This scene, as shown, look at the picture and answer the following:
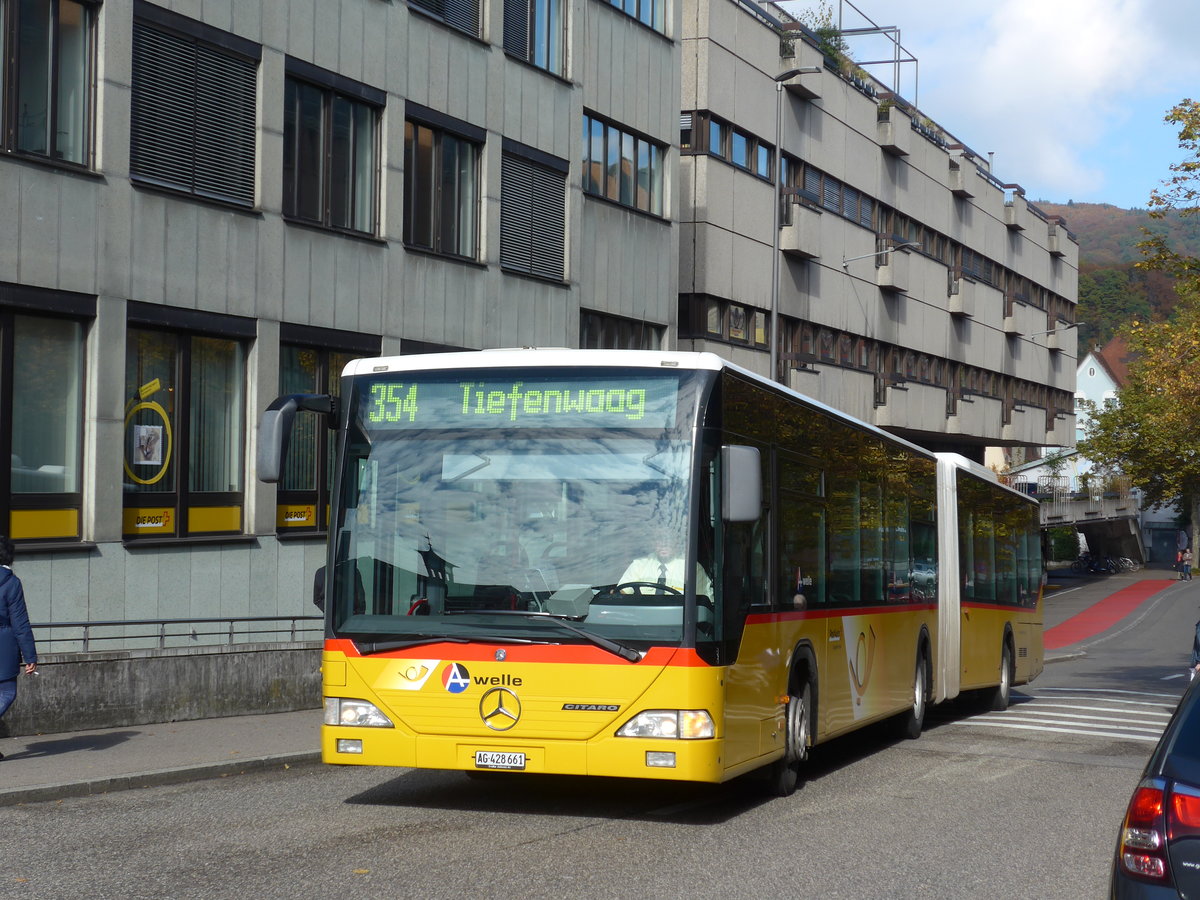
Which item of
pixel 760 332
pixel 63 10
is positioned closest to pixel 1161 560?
pixel 760 332

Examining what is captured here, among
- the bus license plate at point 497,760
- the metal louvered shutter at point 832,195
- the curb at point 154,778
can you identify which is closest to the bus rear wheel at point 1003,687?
the curb at point 154,778

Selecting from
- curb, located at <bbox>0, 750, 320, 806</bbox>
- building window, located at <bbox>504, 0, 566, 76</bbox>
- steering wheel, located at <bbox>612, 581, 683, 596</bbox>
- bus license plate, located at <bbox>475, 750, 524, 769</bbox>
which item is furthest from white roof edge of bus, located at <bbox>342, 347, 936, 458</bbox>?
building window, located at <bbox>504, 0, 566, 76</bbox>

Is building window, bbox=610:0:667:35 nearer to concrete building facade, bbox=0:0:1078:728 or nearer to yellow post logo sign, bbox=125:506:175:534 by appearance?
concrete building facade, bbox=0:0:1078:728

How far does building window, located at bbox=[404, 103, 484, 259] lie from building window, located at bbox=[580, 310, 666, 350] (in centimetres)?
389

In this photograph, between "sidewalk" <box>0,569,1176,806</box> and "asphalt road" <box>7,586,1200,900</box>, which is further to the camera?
"sidewalk" <box>0,569,1176,806</box>

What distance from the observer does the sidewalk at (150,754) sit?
36.7 feet

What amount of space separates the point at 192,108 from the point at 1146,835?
1709 centimetres

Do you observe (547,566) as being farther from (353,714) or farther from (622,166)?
(622,166)

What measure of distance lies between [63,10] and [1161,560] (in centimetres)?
11237

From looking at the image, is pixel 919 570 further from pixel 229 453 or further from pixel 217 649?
pixel 229 453

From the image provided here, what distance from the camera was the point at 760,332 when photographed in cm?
3991

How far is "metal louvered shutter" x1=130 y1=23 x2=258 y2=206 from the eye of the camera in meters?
18.9

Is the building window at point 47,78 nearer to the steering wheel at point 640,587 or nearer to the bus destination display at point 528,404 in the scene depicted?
the bus destination display at point 528,404

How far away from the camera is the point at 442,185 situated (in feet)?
82.1
